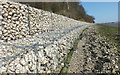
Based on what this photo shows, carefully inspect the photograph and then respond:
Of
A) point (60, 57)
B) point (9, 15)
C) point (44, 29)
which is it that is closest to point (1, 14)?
point (9, 15)

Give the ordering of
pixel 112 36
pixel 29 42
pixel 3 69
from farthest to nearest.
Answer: pixel 112 36, pixel 29 42, pixel 3 69

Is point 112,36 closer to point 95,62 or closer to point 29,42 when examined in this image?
point 95,62

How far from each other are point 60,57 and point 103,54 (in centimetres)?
271

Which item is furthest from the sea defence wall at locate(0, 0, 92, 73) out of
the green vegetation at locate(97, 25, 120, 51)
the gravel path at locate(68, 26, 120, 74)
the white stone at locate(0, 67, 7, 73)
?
the green vegetation at locate(97, 25, 120, 51)

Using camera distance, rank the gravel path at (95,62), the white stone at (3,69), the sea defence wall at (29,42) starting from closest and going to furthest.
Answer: the white stone at (3,69), the sea defence wall at (29,42), the gravel path at (95,62)

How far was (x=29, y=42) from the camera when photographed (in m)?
8.34

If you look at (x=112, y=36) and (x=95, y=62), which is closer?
(x=95, y=62)

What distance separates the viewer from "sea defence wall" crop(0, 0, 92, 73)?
5578 mm

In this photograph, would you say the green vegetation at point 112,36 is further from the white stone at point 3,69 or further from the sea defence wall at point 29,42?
the white stone at point 3,69

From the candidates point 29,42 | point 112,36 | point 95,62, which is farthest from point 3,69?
point 112,36

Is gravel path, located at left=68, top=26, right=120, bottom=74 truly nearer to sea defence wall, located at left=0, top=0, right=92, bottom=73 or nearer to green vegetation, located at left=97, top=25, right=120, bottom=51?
sea defence wall, located at left=0, top=0, right=92, bottom=73

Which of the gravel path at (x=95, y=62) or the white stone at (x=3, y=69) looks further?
the gravel path at (x=95, y=62)

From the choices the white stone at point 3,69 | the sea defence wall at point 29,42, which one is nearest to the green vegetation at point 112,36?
the sea defence wall at point 29,42

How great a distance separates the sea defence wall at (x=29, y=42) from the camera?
5.58m
